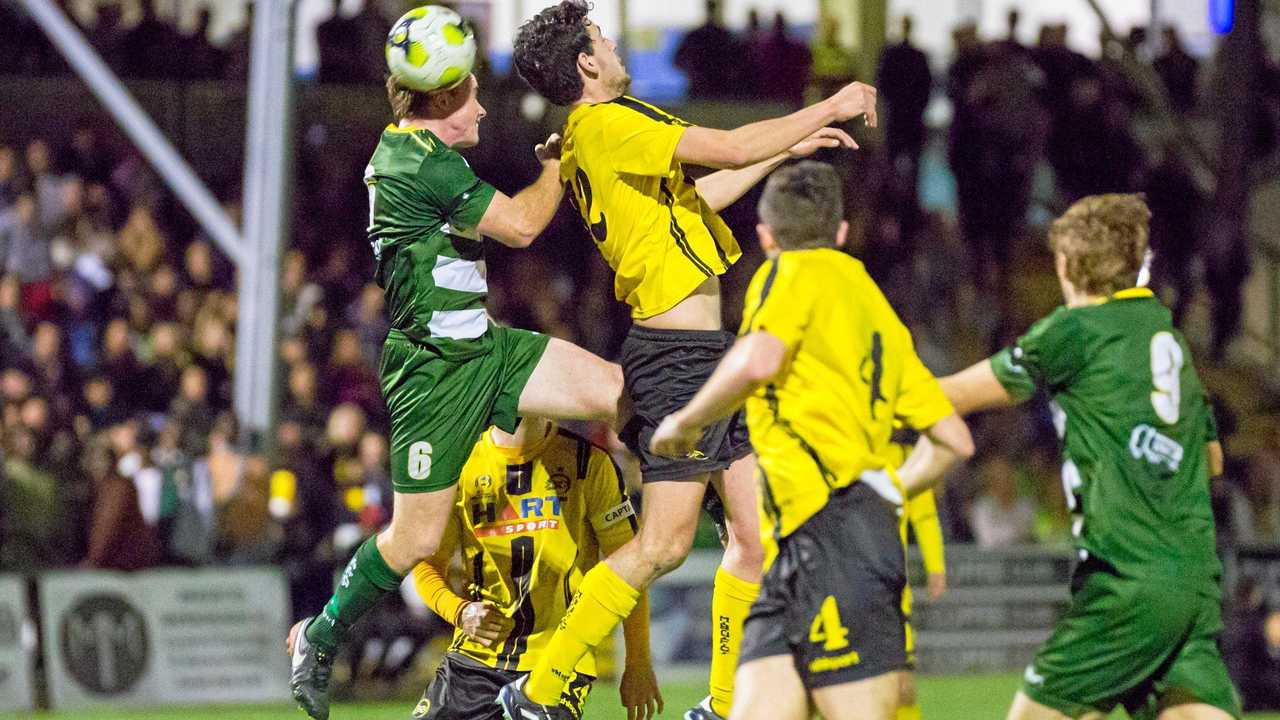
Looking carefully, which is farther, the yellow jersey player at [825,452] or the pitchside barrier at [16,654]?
the pitchside barrier at [16,654]

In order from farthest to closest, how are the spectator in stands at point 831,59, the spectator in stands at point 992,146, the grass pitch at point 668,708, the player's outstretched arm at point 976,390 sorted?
1. the spectator in stands at point 992,146
2. the spectator in stands at point 831,59
3. the grass pitch at point 668,708
4. the player's outstretched arm at point 976,390

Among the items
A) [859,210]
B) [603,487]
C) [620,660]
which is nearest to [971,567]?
[620,660]

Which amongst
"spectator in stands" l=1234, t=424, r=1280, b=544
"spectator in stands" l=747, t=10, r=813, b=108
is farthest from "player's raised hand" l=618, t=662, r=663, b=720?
"spectator in stands" l=747, t=10, r=813, b=108

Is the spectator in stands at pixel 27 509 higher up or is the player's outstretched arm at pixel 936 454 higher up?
the player's outstretched arm at pixel 936 454

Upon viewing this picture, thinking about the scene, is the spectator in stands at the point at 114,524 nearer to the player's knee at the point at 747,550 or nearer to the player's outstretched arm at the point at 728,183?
the player's outstretched arm at the point at 728,183

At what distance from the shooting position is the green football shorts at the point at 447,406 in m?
6.59

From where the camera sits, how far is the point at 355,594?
6754 mm

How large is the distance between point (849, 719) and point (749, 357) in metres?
1.02

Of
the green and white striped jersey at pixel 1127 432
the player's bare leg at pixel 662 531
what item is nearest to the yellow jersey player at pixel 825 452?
the green and white striped jersey at pixel 1127 432

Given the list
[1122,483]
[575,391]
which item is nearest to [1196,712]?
[1122,483]

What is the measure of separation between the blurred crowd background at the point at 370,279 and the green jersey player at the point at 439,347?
5.93 meters

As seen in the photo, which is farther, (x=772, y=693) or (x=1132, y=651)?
(x=1132, y=651)

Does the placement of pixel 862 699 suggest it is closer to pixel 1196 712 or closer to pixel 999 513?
pixel 1196 712

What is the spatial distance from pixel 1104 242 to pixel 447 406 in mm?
2317
